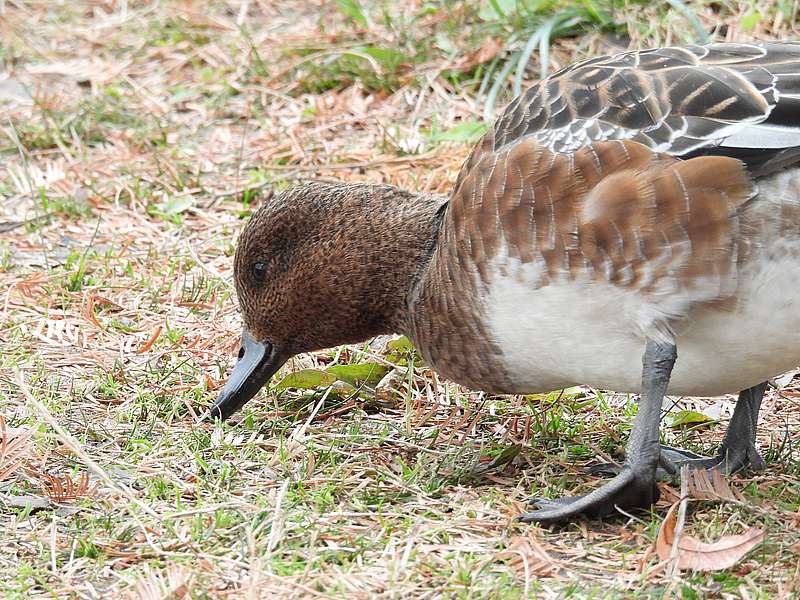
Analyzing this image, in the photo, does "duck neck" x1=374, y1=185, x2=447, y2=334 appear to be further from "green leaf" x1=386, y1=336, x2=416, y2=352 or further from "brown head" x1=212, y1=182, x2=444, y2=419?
"green leaf" x1=386, y1=336, x2=416, y2=352

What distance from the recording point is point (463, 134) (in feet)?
20.4

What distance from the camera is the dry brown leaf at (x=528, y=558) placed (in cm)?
318

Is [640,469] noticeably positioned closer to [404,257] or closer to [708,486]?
[708,486]

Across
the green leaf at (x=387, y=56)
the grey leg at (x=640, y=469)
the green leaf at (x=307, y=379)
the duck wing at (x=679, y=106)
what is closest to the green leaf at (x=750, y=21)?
the green leaf at (x=387, y=56)

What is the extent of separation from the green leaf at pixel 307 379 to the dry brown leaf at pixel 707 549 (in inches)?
59.3

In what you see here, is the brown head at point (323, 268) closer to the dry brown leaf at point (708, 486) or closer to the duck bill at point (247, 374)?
the duck bill at point (247, 374)

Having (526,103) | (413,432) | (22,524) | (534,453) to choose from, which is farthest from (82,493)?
(526,103)

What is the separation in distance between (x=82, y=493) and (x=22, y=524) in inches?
7.8

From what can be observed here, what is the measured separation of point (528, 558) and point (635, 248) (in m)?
0.86

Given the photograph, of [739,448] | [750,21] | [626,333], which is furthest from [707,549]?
[750,21]

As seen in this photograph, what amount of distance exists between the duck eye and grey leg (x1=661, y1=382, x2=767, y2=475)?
55.8 inches

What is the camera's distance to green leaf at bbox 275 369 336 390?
14.5 feet

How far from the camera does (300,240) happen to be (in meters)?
4.18

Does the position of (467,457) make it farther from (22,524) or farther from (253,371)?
(22,524)
